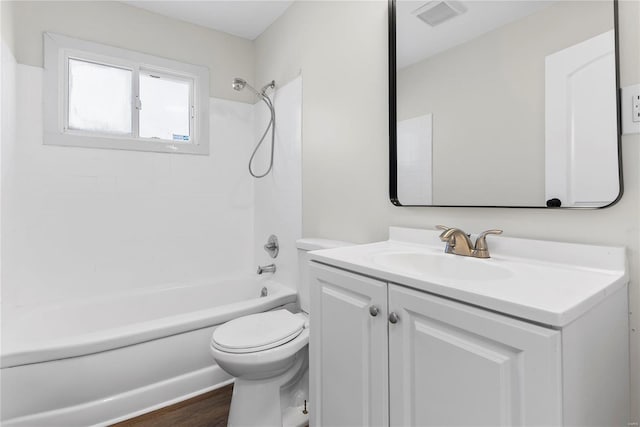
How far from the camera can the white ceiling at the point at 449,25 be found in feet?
3.73

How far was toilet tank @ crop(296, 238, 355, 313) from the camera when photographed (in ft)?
5.88

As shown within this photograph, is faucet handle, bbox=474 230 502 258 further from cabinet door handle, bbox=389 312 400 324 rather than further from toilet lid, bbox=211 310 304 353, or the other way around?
toilet lid, bbox=211 310 304 353

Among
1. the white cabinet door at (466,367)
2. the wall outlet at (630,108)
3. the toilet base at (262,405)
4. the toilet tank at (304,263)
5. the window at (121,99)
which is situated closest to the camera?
the white cabinet door at (466,367)

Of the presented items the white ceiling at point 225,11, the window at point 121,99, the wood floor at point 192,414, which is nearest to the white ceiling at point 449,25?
the white ceiling at point 225,11

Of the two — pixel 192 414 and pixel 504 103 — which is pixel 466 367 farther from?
pixel 192 414

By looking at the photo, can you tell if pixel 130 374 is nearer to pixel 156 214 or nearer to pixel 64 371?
pixel 64 371

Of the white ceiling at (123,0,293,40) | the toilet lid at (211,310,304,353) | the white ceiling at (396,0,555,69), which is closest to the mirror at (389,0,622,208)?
the white ceiling at (396,0,555,69)

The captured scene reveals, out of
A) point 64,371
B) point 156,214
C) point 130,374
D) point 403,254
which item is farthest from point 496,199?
point 156,214

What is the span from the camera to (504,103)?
1142 millimetres

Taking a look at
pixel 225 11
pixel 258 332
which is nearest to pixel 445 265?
pixel 258 332

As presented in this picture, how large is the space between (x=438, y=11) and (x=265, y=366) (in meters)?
1.66

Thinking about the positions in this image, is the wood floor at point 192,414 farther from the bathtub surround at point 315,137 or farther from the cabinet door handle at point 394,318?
the cabinet door handle at point 394,318

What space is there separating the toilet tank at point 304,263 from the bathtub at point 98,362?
0.35 feet

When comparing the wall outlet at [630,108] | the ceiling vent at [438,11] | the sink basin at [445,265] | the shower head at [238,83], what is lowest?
the sink basin at [445,265]
